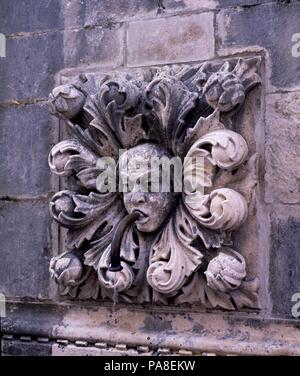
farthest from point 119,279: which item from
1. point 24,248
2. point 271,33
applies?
point 271,33

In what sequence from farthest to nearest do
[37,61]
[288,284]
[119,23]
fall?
1. [37,61]
2. [119,23]
3. [288,284]

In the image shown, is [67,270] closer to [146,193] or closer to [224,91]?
[146,193]

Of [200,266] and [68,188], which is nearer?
[200,266]

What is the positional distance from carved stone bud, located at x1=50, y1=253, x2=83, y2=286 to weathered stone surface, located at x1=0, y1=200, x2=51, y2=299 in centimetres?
16

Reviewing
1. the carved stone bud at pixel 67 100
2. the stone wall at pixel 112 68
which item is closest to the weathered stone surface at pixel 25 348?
the stone wall at pixel 112 68

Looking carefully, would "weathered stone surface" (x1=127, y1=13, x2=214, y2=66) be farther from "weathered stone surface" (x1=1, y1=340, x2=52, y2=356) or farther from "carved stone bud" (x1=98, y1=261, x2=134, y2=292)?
"weathered stone surface" (x1=1, y1=340, x2=52, y2=356)

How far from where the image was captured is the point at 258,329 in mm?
1960

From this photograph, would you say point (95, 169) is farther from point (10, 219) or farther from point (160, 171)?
point (10, 219)

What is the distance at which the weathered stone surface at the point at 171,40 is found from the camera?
211cm

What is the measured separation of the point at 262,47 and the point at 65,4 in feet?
2.53

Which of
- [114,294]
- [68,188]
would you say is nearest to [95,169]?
[68,188]

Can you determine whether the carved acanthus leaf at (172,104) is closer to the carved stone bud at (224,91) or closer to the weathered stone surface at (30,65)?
the carved stone bud at (224,91)

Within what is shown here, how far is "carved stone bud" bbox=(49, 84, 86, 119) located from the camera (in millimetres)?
2184

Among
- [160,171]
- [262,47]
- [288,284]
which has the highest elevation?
[262,47]
